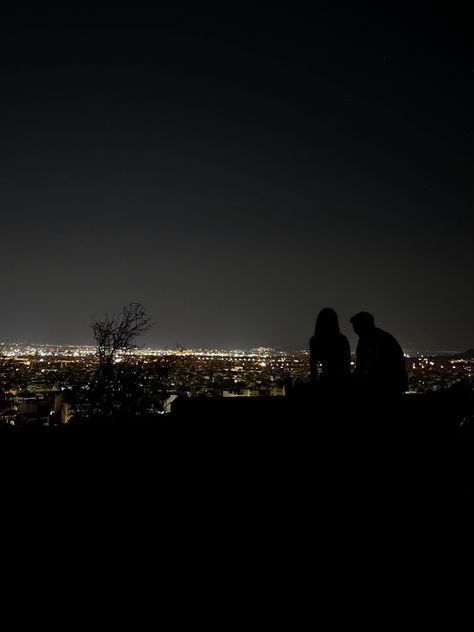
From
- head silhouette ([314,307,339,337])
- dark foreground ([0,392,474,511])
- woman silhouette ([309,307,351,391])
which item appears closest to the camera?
dark foreground ([0,392,474,511])

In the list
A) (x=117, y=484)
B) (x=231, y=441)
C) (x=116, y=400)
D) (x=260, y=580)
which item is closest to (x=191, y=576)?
(x=260, y=580)

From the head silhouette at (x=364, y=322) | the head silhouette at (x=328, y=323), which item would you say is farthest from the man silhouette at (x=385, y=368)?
the head silhouette at (x=328, y=323)

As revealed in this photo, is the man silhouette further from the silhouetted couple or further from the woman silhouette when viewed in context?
the woman silhouette

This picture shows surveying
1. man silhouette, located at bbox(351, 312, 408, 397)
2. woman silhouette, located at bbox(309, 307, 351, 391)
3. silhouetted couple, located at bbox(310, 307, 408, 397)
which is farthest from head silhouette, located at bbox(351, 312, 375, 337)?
woman silhouette, located at bbox(309, 307, 351, 391)

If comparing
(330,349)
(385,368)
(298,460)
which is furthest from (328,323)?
(298,460)

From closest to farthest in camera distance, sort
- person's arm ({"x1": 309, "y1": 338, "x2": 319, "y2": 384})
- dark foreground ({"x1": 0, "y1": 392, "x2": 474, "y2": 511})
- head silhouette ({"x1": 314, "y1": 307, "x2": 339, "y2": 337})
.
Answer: dark foreground ({"x1": 0, "y1": 392, "x2": 474, "y2": 511}), head silhouette ({"x1": 314, "y1": 307, "x2": 339, "y2": 337}), person's arm ({"x1": 309, "y1": 338, "x2": 319, "y2": 384})

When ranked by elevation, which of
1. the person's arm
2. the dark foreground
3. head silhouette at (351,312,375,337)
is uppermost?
head silhouette at (351,312,375,337)

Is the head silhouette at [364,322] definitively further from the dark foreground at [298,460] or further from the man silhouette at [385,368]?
the dark foreground at [298,460]

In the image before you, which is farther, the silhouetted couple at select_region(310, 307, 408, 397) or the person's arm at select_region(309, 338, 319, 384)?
the person's arm at select_region(309, 338, 319, 384)

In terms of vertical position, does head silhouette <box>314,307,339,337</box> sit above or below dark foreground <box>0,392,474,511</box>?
above
